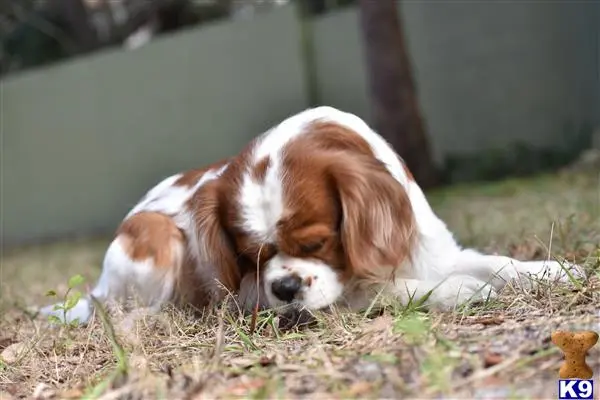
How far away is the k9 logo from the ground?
0.02m

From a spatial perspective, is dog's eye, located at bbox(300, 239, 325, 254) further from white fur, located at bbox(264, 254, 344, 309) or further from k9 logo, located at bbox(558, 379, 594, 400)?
k9 logo, located at bbox(558, 379, 594, 400)

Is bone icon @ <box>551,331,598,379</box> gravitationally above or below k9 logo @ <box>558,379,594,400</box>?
above

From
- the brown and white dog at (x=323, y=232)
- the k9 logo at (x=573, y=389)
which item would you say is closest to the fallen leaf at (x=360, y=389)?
the k9 logo at (x=573, y=389)

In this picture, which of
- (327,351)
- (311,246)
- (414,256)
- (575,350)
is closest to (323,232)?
(311,246)

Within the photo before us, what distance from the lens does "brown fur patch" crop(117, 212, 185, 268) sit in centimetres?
378

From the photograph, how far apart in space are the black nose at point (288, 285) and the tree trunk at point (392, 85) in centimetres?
587

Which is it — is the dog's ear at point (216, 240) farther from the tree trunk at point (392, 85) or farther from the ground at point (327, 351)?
the tree trunk at point (392, 85)

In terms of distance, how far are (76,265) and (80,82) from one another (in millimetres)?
4850

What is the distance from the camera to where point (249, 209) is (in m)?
3.18

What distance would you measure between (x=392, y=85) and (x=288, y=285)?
6056 millimetres

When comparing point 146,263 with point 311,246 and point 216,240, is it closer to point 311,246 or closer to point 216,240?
point 216,240

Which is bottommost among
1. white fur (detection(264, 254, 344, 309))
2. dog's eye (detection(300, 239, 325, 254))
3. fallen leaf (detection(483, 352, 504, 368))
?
white fur (detection(264, 254, 344, 309))

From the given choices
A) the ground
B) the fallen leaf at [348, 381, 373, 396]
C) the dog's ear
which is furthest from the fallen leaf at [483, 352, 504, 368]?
the dog's ear

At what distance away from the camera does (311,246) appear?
3.09m
